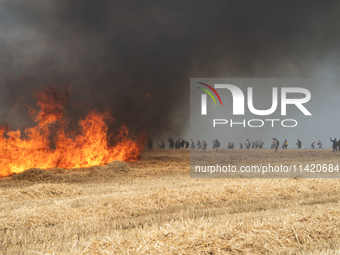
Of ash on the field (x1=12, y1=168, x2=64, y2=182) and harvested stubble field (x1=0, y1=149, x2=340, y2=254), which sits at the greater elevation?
harvested stubble field (x1=0, y1=149, x2=340, y2=254)

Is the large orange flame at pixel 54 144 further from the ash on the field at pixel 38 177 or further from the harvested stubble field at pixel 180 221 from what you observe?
the harvested stubble field at pixel 180 221

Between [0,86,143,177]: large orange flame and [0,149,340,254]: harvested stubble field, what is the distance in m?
9.35

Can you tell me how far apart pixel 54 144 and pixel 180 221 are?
17047 millimetres

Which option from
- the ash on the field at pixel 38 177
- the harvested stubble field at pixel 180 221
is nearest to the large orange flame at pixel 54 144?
the ash on the field at pixel 38 177

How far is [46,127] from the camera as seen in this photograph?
20422 millimetres

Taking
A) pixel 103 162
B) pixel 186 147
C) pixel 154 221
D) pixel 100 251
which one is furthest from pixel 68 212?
pixel 186 147

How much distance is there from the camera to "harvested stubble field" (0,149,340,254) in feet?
15.3

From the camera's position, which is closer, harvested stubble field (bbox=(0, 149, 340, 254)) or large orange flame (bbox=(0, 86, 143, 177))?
harvested stubble field (bbox=(0, 149, 340, 254))

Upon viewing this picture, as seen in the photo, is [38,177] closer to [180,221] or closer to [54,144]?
[54,144]

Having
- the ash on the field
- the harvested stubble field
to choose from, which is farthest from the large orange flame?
the harvested stubble field

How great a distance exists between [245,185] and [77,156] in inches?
588

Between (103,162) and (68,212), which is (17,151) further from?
(68,212)

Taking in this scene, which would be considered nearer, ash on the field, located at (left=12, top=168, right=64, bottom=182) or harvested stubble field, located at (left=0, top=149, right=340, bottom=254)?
harvested stubble field, located at (left=0, top=149, right=340, bottom=254)

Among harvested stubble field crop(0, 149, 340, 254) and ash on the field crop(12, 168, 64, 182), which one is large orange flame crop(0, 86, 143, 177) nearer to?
ash on the field crop(12, 168, 64, 182)
